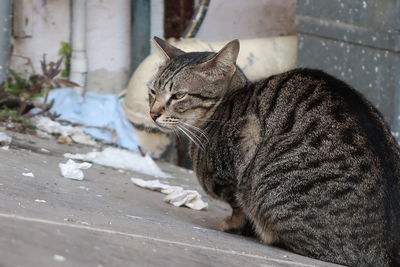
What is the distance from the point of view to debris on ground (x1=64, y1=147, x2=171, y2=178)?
18.4 ft

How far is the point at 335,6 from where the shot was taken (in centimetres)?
615

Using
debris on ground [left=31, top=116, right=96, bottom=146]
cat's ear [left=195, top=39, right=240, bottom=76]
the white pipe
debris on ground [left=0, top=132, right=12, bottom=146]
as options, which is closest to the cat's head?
cat's ear [left=195, top=39, right=240, bottom=76]

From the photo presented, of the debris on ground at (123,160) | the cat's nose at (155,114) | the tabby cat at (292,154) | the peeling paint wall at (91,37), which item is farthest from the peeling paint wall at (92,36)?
the cat's nose at (155,114)

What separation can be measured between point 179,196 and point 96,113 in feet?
6.24

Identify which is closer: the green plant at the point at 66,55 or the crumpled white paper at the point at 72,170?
the crumpled white paper at the point at 72,170

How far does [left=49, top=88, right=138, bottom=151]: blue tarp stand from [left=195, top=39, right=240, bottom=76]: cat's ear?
2.20 metres

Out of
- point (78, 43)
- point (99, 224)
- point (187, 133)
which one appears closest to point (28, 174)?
point (187, 133)

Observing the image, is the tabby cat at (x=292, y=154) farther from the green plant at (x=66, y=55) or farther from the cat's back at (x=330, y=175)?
the green plant at (x=66, y=55)

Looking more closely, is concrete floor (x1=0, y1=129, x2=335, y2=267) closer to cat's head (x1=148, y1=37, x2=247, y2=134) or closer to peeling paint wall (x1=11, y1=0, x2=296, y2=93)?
cat's head (x1=148, y1=37, x2=247, y2=134)

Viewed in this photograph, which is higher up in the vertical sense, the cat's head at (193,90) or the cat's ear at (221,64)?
the cat's ear at (221,64)

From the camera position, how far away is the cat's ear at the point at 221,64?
4273 mm

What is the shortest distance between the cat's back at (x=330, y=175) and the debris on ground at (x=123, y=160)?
1.82 m

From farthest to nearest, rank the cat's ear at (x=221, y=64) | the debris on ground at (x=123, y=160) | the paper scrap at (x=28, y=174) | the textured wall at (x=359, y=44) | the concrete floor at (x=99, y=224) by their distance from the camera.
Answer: the textured wall at (x=359, y=44)
the debris on ground at (x=123, y=160)
the paper scrap at (x=28, y=174)
the cat's ear at (x=221, y=64)
the concrete floor at (x=99, y=224)

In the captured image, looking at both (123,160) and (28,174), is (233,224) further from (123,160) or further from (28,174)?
(123,160)
